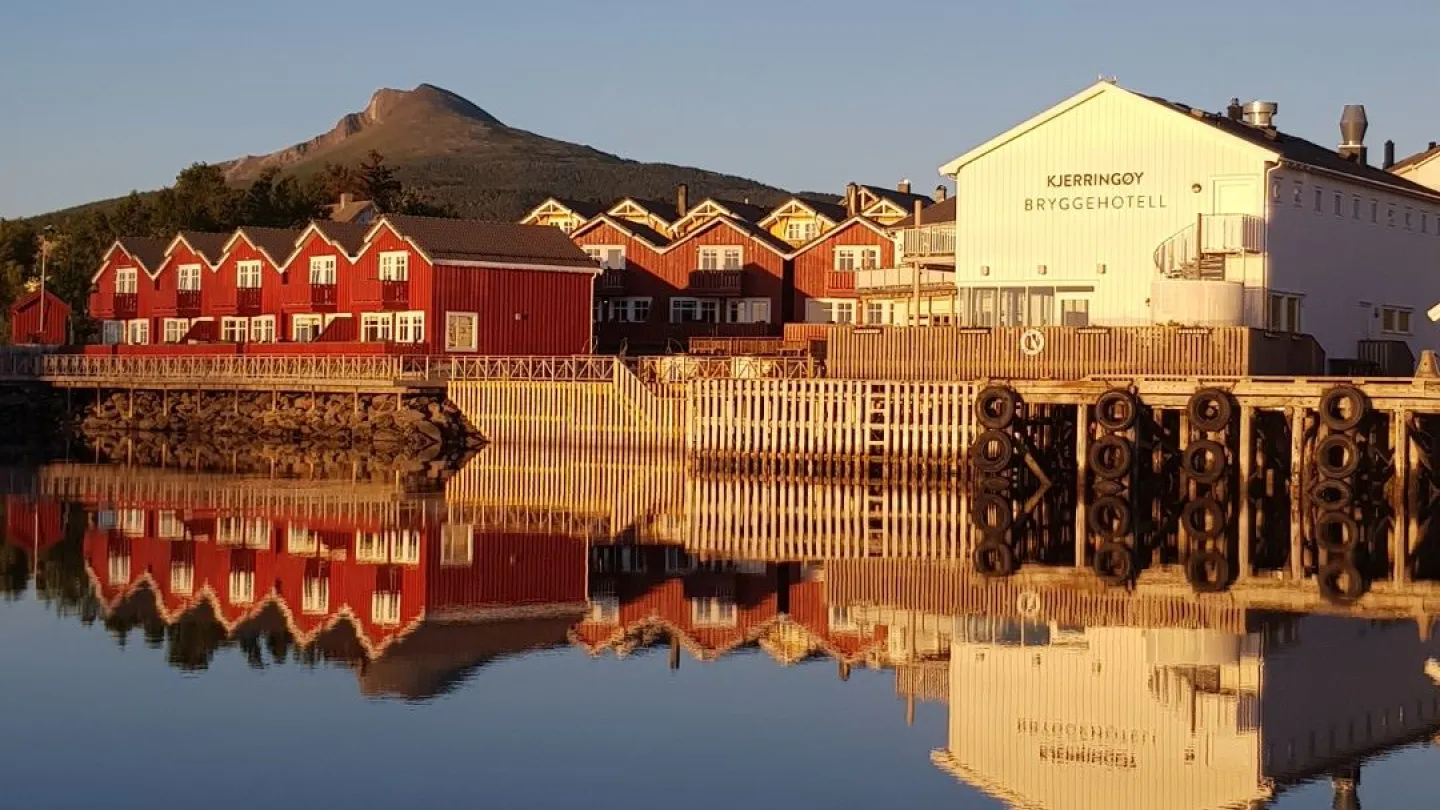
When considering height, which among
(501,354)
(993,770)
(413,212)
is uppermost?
(413,212)

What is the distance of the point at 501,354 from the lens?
71.2 meters

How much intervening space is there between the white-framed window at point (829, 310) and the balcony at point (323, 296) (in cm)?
1757

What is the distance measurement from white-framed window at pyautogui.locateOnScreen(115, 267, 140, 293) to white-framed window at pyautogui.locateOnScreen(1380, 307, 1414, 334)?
49.7 m

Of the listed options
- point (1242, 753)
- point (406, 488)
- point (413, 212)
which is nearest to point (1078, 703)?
point (1242, 753)

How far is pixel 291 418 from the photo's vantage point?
70.2 metres

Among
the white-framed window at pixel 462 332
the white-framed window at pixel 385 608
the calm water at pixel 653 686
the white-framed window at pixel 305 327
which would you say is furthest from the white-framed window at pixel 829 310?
the white-framed window at pixel 385 608

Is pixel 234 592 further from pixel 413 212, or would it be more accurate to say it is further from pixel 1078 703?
pixel 413 212

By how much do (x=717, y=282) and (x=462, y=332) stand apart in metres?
13.3

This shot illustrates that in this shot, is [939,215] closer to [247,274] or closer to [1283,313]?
[1283,313]

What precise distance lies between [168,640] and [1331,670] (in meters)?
14.6

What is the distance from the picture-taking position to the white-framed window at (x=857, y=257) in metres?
78.4

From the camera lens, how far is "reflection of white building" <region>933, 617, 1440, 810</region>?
2039cm

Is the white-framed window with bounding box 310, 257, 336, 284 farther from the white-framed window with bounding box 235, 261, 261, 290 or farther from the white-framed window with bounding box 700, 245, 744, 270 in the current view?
the white-framed window with bounding box 700, 245, 744, 270

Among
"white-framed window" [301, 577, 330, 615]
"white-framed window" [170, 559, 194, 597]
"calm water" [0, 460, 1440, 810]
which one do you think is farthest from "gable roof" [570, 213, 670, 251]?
"white-framed window" [301, 577, 330, 615]
